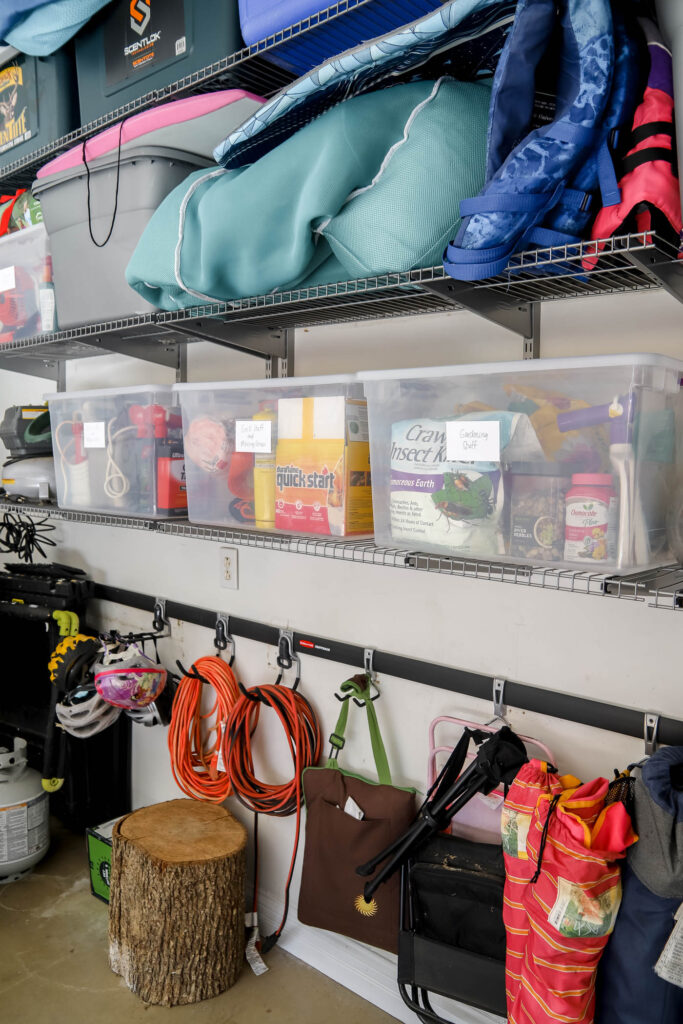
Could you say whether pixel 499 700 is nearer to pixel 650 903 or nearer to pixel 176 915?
pixel 650 903

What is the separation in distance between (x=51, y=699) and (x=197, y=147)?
1830 millimetres

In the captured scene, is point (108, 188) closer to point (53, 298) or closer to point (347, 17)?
point (53, 298)

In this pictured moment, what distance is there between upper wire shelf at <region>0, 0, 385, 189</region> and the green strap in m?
1.46

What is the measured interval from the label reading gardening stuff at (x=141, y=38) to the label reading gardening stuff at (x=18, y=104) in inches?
14.4

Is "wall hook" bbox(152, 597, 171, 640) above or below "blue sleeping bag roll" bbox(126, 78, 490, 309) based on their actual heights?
below

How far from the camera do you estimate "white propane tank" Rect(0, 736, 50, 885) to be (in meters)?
2.41

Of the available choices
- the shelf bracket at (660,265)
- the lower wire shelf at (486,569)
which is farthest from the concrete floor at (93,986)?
the shelf bracket at (660,265)

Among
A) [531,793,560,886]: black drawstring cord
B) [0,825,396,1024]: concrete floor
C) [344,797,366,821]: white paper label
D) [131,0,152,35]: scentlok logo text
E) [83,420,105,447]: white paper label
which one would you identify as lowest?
[0,825,396,1024]: concrete floor

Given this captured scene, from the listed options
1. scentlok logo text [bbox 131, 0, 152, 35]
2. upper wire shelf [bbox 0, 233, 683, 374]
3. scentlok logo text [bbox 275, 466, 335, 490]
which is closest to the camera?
upper wire shelf [bbox 0, 233, 683, 374]

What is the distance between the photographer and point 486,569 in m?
1.25

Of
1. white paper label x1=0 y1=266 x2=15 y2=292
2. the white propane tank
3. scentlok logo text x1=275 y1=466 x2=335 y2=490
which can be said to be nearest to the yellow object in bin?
scentlok logo text x1=275 y1=466 x2=335 y2=490

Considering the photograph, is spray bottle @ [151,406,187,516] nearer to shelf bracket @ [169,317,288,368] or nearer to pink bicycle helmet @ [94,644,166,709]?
shelf bracket @ [169,317,288,368]

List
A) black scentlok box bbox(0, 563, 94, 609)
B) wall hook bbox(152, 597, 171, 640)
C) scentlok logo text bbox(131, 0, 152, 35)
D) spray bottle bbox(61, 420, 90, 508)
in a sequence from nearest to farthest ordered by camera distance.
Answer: scentlok logo text bbox(131, 0, 152, 35)
spray bottle bbox(61, 420, 90, 508)
wall hook bbox(152, 597, 171, 640)
black scentlok box bbox(0, 563, 94, 609)

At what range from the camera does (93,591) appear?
9.02ft
